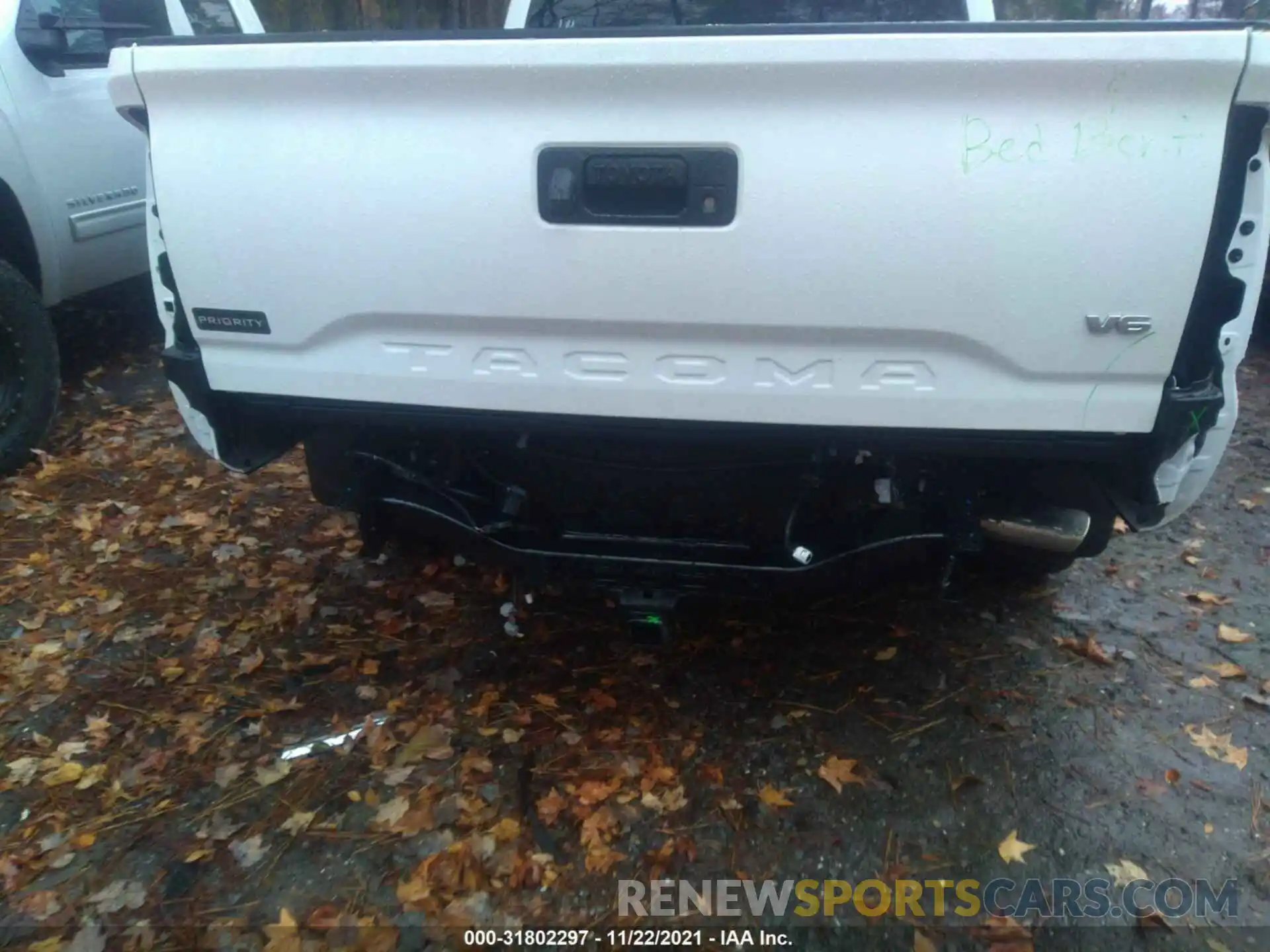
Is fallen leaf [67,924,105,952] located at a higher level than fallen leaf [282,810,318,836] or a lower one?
higher

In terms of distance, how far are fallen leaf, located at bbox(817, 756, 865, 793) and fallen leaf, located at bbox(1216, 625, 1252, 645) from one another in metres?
1.58

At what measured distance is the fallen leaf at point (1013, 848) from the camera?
252cm

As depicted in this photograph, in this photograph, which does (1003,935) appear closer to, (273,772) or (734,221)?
(734,221)

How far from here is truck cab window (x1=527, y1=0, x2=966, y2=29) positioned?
147 inches

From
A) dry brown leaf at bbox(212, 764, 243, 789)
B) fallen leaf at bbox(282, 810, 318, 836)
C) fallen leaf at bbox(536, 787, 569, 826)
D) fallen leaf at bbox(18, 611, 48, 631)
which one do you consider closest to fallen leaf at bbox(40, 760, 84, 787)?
dry brown leaf at bbox(212, 764, 243, 789)

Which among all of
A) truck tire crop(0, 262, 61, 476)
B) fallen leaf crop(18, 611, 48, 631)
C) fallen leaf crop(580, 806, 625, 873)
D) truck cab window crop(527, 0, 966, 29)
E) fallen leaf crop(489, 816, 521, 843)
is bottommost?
fallen leaf crop(18, 611, 48, 631)

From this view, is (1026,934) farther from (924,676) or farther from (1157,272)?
(1157,272)

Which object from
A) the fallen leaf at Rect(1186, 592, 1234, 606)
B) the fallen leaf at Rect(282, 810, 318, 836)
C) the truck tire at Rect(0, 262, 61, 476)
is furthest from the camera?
the truck tire at Rect(0, 262, 61, 476)

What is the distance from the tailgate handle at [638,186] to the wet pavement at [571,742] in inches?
47.6

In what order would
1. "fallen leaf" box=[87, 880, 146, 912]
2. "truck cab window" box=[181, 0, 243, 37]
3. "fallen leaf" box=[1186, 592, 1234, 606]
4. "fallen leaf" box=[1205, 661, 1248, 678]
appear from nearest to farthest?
"fallen leaf" box=[87, 880, 146, 912] < "fallen leaf" box=[1205, 661, 1248, 678] < "fallen leaf" box=[1186, 592, 1234, 606] < "truck cab window" box=[181, 0, 243, 37]

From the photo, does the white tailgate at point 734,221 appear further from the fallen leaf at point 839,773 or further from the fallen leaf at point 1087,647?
the fallen leaf at point 1087,647

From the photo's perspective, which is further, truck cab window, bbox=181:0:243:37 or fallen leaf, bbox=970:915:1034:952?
truck cab window, bbox=181:0:243:37

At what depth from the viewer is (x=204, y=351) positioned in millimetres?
2637

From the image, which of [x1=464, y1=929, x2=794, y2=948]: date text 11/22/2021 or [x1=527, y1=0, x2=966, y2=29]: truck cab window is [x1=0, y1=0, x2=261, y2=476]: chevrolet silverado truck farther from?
[x1=464, y1=929, x2=794, y2=948]: date text 11/22/2021
